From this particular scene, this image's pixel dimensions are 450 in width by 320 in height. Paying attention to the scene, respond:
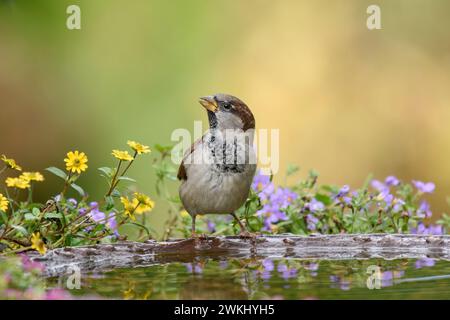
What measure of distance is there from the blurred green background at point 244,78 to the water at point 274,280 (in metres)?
4.35

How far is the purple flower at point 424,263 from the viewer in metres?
3.52

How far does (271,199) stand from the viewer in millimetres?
4621

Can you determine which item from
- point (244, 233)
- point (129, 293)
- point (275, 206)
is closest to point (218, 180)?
point (244, 233)

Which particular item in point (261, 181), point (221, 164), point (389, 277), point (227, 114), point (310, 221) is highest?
point (227, 114)

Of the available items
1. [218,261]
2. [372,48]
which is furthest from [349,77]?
[218,261]

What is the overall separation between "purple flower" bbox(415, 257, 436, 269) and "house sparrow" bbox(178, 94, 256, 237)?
851 mm

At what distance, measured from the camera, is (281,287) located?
9.79ft

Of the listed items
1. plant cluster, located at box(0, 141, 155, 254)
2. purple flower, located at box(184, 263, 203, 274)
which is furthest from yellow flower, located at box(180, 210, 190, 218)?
purple flower, located at box(184, 263, 203, 274)

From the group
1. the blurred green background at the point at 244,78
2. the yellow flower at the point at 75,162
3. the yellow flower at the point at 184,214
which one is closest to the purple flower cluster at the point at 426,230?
the yellow flower at the point at 184,214

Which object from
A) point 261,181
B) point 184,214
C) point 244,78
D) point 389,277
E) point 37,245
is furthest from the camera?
point 244,78

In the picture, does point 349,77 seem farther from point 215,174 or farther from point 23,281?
point 23,281

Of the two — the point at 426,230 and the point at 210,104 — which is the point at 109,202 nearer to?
the point at 210,104

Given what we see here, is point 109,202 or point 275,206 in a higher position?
point 109,202

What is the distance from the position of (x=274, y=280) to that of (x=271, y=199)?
4.85 feet
